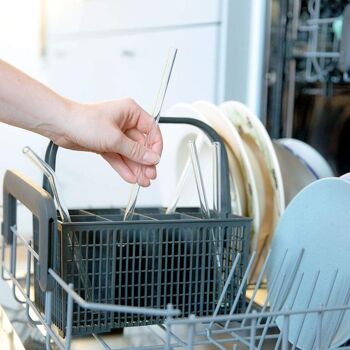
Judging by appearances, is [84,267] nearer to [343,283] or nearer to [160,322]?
[160,322]

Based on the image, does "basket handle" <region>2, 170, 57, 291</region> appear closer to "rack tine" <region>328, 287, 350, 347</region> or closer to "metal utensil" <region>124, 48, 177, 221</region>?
"metal utensil" <region>124, 48, 177, 221</region>

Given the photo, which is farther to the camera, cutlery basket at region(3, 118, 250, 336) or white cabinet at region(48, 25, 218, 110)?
white cabinet at region(48, 25, 218, 110)

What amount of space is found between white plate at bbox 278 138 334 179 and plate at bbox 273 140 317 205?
1 cm

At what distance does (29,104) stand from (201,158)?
1.33ft

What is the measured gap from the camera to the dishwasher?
2.11 feet

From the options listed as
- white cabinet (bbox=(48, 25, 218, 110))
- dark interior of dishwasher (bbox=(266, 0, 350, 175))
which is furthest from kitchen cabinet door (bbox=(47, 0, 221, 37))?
dark interior of dishwasher (bbox=(266, 0, 350, 175))

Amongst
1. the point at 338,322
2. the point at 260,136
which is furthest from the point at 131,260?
the point at 260,136

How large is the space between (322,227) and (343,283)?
8 cm

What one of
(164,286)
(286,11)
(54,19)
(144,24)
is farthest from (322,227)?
(54,19)

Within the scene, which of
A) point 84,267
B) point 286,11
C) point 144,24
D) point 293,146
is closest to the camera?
point 84,267

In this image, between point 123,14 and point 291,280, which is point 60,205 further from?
point 123,14

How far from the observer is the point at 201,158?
1.04m

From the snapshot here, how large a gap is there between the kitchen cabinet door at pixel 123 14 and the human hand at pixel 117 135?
63 centimetres

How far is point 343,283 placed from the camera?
2.25 feet
